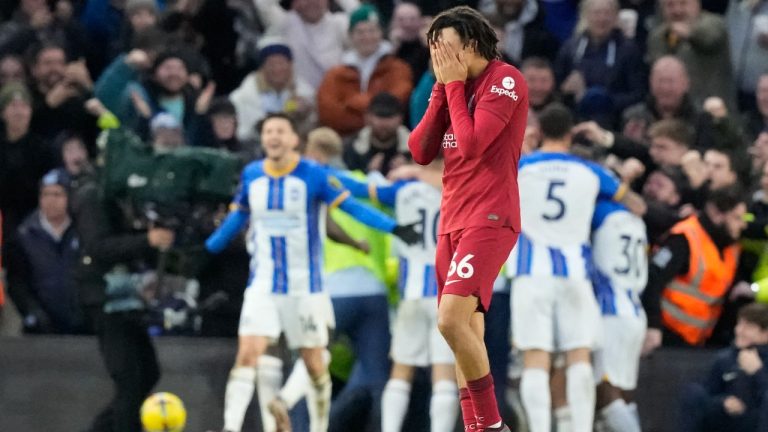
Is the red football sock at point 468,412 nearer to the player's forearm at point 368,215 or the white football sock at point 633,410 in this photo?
the player's forearm at point 368,215

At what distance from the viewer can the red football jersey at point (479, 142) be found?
8.15 meters

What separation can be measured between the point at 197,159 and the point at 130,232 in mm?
691

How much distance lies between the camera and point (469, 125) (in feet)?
26.7

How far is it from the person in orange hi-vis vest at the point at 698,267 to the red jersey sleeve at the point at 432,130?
14.2 ft

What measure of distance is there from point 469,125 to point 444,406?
13.2ft

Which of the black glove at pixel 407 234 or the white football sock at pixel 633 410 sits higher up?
the black glove at pixel 407 234

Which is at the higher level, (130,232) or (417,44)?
(417,44)

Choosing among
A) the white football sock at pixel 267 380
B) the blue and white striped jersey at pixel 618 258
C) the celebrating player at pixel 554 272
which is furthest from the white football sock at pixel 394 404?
the blue and white striped jersey at pixel 618 258

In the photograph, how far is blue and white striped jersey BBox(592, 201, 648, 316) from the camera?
1193 centimetres

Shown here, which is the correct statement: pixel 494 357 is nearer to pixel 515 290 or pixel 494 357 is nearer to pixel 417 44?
pixel 515 290

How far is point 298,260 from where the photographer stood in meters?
11.7

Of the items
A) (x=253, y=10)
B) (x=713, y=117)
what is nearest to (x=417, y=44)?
(x=253, y=10)

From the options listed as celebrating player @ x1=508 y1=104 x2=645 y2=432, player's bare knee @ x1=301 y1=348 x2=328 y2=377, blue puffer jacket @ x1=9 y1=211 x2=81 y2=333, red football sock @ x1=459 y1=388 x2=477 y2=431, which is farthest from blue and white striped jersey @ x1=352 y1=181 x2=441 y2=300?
red football sock @ x1=459 y1=388 x2=477 y2=431

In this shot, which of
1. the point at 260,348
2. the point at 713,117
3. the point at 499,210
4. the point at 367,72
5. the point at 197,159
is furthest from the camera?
the point at 367,72
